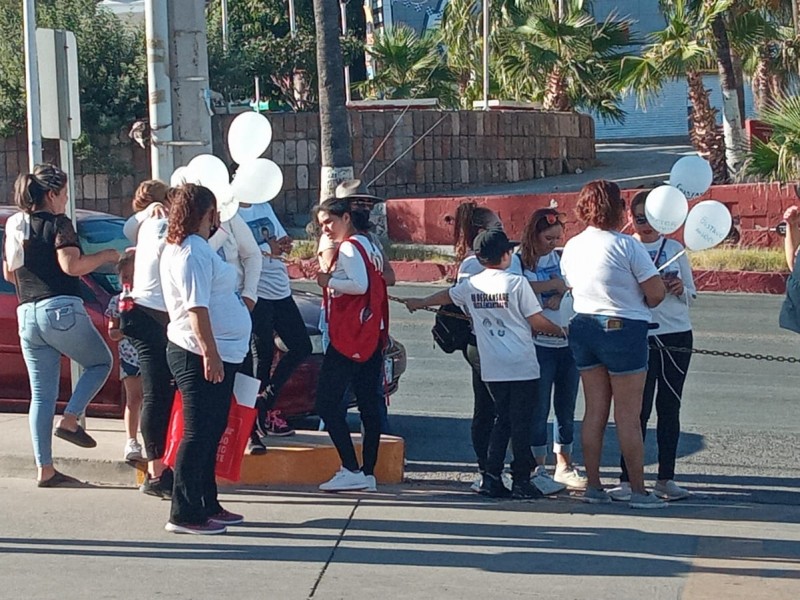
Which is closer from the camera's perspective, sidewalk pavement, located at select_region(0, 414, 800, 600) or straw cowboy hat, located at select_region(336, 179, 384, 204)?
sidewalk pavement, located at select_region(0, 414, 800, 600)

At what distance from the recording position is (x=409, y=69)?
3052cm

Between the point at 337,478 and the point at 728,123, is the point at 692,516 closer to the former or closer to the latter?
the point at 337,478

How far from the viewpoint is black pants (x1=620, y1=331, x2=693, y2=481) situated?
6906mm

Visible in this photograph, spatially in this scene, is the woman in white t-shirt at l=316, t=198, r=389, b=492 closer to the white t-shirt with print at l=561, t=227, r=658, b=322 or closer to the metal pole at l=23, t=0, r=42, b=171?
the white t-shirt with print at l=561, t=227, r=658, b=322

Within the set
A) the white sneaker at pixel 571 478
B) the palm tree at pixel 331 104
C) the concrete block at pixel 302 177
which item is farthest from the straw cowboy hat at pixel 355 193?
the concrete block at pixel 302 177

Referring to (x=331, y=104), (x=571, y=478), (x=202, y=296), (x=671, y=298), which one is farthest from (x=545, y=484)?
(x=331, y=104)

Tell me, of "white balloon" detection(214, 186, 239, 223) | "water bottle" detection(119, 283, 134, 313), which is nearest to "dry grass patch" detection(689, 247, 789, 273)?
"white balloon" detection(214, 186, 239, 223)

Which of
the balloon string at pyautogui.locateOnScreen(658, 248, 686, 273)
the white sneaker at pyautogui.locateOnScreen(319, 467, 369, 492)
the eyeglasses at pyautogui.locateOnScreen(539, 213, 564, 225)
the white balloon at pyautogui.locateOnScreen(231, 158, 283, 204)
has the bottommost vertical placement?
the white sneaker at pyautogui.locateOnScreen(319, 467, 369, 492)

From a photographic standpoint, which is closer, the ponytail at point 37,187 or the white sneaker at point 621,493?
the ponytail at point 37,187

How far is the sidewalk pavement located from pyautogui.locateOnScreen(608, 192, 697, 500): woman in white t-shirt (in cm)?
20

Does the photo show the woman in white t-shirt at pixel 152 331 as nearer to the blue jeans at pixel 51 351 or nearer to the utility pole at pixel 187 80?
the blue jeans at pixel 51 351

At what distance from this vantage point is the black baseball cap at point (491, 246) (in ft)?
21.6

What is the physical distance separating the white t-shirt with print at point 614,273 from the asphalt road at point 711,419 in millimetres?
1480

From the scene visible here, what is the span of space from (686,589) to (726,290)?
41.2ft
